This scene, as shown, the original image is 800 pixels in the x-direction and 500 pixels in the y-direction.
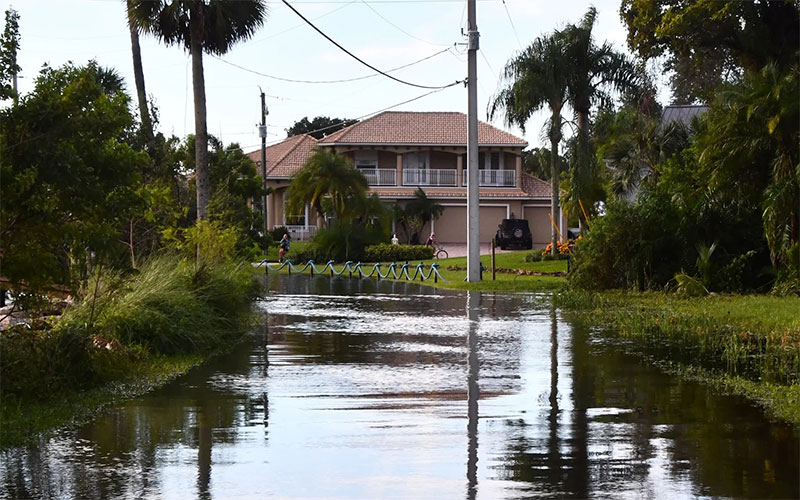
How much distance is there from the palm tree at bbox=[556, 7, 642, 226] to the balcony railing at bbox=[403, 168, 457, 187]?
20.9m

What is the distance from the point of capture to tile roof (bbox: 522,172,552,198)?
6675 cm

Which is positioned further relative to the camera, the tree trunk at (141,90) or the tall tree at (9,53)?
the tree trunk at (141,90)

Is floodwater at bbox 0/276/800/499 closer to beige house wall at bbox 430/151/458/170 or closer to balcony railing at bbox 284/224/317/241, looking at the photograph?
balcony railing at bbox 284/224/317/241

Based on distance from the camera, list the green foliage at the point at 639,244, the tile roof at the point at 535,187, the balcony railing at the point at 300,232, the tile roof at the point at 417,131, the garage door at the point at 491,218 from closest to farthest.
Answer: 1. the green foliage at the point at 639,244
2. the balcony railing at the point at 300,232
3. the tile roof at the point at 417,131
4. the garage door at the point at 491,218
5. the tile roof at the point at 535,187

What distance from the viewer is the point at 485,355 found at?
15797mm

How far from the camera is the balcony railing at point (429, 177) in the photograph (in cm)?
6706

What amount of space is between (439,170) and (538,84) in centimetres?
2384

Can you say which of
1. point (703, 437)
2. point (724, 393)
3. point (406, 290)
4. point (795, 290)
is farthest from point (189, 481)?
point (406, 290)

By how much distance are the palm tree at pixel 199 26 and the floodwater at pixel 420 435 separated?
12.7 meters

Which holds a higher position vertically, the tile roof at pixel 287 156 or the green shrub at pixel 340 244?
the tile roof at pixel 287 156

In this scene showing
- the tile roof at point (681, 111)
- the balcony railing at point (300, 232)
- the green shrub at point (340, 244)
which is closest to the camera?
the tile roof at point (681, 111)

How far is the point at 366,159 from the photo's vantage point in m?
68.1

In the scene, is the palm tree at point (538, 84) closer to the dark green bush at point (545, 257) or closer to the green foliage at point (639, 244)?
the dark green bush at point (545, 257)

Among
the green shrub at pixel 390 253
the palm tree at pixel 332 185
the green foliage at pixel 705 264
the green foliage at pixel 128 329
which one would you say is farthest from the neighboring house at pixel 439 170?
the green foliage at pixel 128 329
